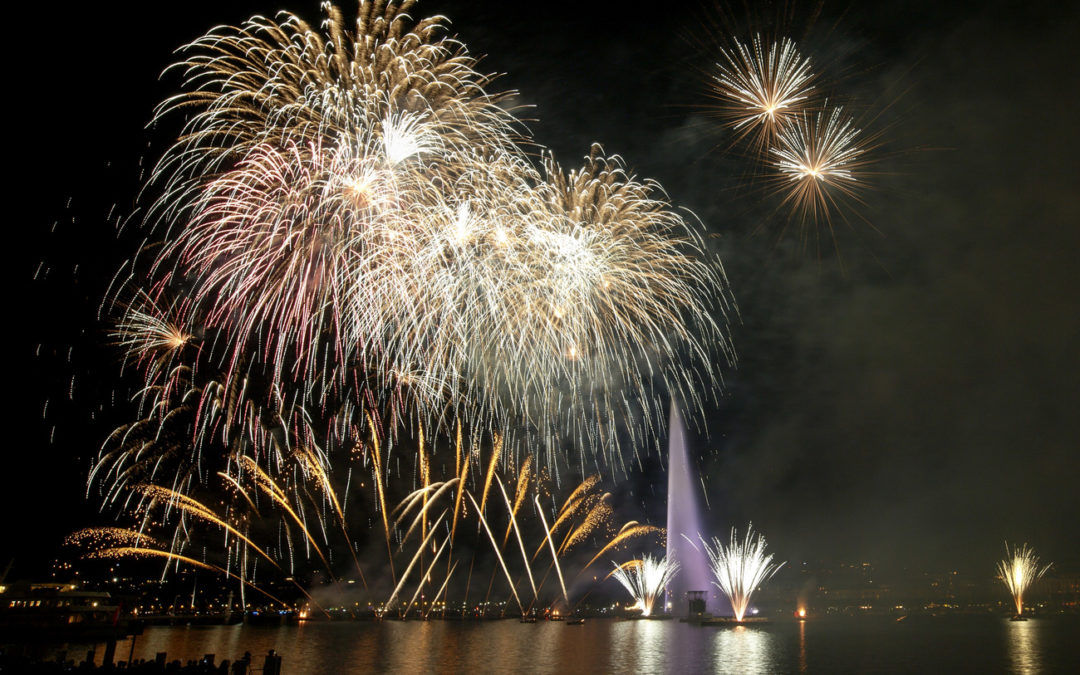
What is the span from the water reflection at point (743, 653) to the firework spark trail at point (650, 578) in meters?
28.7

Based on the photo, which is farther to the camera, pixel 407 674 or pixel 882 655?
pixel 882 655

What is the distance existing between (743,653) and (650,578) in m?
56.1

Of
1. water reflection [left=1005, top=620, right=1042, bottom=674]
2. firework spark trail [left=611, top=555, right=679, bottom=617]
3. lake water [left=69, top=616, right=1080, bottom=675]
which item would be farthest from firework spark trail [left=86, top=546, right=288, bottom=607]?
firework spark trail [left=611, top=555, right=679, bottom=617]

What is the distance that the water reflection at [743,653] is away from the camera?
32.2 metres

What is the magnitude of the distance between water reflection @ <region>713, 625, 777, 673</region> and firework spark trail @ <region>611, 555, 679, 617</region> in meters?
28.7

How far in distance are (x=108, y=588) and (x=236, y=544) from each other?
11.3m

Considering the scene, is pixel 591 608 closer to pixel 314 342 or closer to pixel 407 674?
pixel 407 674

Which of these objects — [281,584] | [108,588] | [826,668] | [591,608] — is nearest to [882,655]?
[826,668]

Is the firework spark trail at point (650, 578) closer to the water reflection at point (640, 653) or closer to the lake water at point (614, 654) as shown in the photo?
the water reflection at point (640, 653)

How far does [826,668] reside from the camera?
33750 millimetres

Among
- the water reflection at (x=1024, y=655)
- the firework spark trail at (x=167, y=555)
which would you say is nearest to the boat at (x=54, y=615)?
the firework spark trail at (x=167, y=555)

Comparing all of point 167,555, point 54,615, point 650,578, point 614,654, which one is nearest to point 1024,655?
point 614,654

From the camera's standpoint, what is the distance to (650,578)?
9431 centimetres

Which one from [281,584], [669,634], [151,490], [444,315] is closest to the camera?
[444,315]
